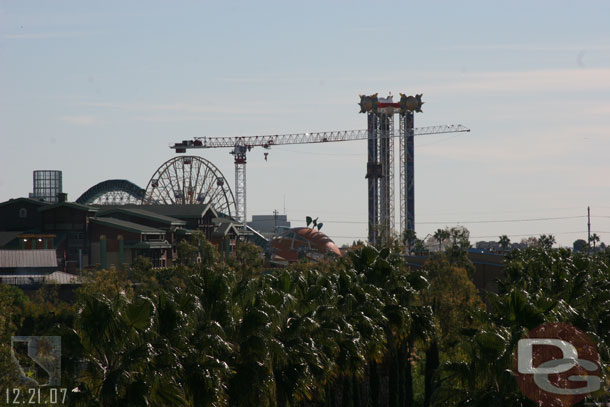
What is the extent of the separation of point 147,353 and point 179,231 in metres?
129

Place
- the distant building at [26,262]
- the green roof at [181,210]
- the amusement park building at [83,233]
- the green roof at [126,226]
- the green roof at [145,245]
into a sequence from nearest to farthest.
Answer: the distant building at [26,262] → the amusement park building at [83,233] → the green roof at [145,245] → the green roof at [126,226] → the green roof at [181,210]

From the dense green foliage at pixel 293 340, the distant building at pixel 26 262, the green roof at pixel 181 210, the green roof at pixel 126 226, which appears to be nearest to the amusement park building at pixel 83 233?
the green roof at pixel 126 226

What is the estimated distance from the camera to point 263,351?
33.0 m

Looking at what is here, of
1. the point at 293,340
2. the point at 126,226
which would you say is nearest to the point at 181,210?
the point at 126,226

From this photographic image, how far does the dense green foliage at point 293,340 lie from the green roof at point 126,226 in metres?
84.5

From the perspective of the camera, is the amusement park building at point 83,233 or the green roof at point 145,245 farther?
the green roof at point 145,245

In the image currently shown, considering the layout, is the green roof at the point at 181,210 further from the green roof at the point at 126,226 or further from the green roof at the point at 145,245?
the green roof at the point at 145,245

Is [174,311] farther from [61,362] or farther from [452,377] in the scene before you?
[452,377]

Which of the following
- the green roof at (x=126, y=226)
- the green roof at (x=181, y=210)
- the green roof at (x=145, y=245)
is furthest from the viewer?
the green roof at (x=181, y=210)


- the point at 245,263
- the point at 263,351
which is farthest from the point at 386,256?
the point at 245,263

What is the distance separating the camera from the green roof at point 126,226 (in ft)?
461

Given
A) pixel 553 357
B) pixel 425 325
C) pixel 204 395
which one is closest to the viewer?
pixel 204 395

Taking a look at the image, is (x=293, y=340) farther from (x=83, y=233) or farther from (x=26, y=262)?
(x=83, y=233)

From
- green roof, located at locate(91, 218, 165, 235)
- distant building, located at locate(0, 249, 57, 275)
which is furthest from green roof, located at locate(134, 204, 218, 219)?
distant building, located at locate(0, 249, 57, 275)
